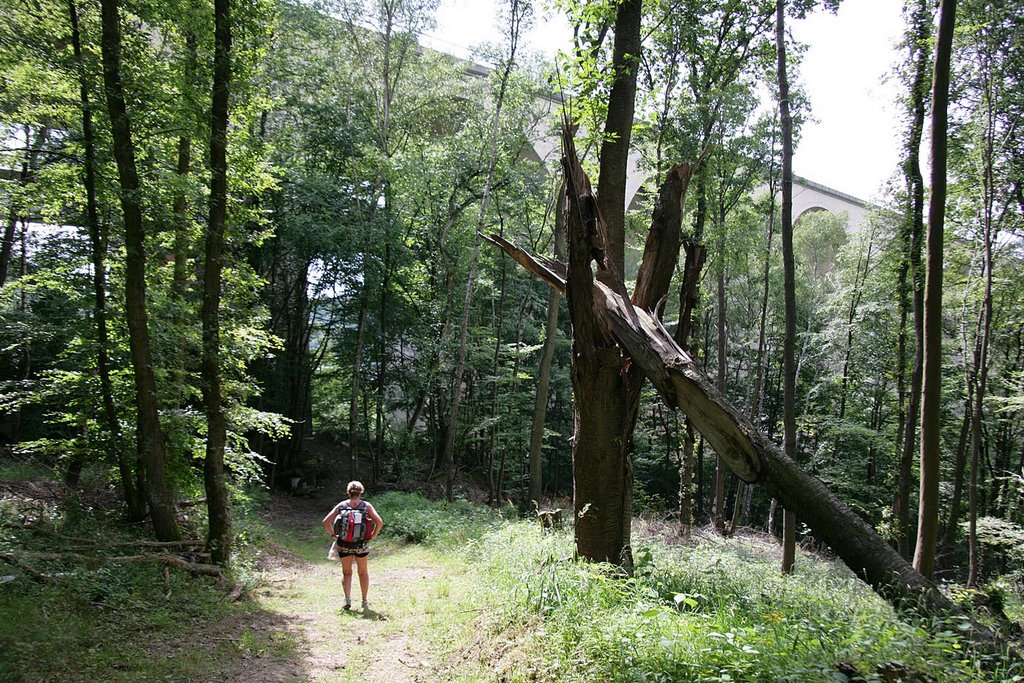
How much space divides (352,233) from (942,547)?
21685 mm

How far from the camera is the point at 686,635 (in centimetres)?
363

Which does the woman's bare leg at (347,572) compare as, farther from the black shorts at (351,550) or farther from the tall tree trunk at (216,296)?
the tall tree trunk at (216,296)

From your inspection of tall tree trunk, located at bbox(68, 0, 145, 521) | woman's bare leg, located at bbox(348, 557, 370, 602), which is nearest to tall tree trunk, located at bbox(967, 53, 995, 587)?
woman's bare leg, located at bbox(348, 557, 370, 602)

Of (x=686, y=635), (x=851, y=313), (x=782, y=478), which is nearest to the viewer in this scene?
(x=686, y=635)

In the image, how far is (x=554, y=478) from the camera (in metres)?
26.2

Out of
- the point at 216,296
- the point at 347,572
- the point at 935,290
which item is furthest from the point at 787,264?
the point at 216,296

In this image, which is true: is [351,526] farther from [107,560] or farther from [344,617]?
[107,560]

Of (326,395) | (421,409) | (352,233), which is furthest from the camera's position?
(326,395)

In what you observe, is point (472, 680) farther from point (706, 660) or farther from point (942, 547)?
point (942, 547)

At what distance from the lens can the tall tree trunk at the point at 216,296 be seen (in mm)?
7551

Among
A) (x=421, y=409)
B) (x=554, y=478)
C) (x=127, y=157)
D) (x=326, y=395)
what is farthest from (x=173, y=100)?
(x=554, y=478)

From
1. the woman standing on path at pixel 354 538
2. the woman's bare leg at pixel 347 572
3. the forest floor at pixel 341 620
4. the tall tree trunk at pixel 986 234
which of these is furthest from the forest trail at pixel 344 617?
the tall tree trunk at pixel 986 234

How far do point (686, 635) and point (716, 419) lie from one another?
1596 millimetres

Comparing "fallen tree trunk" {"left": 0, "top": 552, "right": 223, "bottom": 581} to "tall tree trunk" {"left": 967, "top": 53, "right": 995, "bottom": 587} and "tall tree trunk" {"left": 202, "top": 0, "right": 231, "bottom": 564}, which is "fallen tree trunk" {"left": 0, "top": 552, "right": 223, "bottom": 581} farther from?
"tall tree trunk" {"left": 967, "top": 53, "right": 995, "bottom": 587}
